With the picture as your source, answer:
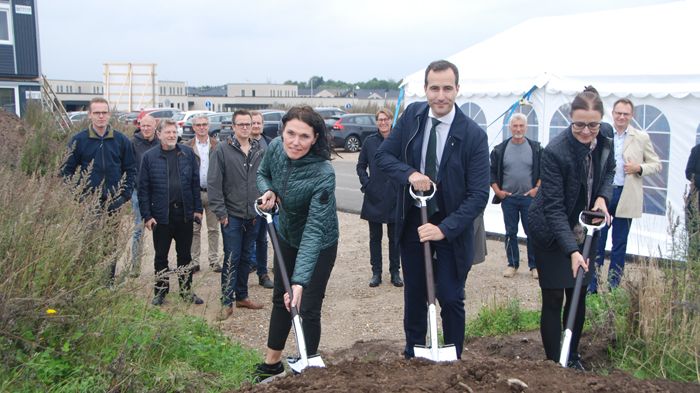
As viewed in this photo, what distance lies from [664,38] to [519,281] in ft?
14.7

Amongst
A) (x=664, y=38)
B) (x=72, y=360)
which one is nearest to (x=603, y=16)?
(x=664, y=38)

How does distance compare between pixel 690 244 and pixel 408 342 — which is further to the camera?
pixel 690 244

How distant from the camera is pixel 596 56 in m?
9.97

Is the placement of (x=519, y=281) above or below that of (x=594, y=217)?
below

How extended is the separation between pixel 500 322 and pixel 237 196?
285 cm

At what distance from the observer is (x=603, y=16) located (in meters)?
11.6

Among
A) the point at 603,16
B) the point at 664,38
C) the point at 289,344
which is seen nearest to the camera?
the point at 289,344

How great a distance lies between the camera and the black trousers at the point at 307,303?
446 cm

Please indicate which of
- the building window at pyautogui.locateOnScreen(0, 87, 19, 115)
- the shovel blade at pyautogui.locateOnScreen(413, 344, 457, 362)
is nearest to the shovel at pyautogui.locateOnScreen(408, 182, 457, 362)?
the shovel blade at pyautogui.locateOnScreen(413, 344, 457, 362)

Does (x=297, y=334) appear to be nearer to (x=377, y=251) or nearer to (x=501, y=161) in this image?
(x=377, y=251)

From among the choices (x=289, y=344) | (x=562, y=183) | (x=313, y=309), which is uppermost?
(x=562, y=183)

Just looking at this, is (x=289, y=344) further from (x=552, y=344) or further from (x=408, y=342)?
(x=552, y=344)

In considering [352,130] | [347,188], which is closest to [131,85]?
[352,130]

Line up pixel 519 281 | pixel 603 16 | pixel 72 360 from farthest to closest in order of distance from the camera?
pixel 603 16
pixel 519 281
pixel 72 360
